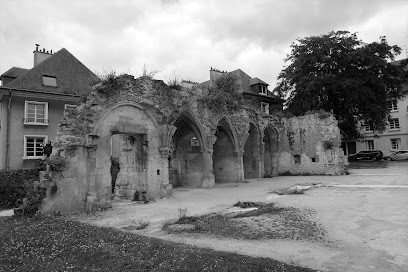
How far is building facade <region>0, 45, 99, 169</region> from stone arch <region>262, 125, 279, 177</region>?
13.1m

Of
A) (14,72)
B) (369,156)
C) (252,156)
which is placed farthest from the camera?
(369,156)

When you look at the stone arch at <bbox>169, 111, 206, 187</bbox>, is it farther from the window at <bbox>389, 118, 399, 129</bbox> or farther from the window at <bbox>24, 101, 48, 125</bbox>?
the window at <bbox>389, 118, 399, 129</bbox>

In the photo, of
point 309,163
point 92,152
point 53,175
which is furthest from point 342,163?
point 53,175

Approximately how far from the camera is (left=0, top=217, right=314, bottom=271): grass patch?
14.4 ft

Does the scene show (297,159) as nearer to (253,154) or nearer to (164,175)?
(253,154)

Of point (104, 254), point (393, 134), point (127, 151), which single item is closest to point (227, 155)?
point (127, 151)

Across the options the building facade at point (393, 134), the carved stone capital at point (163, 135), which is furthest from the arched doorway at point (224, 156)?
the building facade at point (393, 134)

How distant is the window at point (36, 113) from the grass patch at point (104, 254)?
14.3m

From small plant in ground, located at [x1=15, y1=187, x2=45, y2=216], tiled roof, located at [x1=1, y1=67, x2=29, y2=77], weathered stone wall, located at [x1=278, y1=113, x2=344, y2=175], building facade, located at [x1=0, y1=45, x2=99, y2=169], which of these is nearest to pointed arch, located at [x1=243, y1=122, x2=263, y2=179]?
weathered stone wall, located at [x1=278, y1=113, x2=344, y2=175]

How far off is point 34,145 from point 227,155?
12.2 meters

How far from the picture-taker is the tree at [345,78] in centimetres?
2555

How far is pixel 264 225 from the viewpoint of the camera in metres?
7.02

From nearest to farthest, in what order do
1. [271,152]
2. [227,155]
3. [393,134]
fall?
[227,155] < [271,152] < [393,134]

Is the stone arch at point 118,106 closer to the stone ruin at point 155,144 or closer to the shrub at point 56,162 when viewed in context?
the stone ruin at point 155,144
